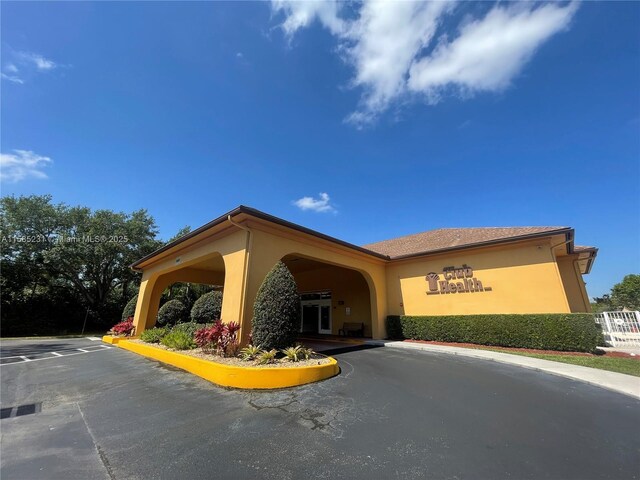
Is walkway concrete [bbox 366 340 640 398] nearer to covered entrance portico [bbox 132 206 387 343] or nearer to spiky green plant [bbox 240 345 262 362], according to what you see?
covered entrance portico [bbox 132 206 387 343]

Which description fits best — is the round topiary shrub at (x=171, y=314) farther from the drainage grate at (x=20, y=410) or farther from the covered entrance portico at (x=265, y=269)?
the drainage grate at (x=20, y=410)

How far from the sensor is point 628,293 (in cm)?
4250

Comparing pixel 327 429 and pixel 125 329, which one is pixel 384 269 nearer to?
pixel 327 429

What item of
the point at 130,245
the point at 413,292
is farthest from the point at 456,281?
the point at 130,245

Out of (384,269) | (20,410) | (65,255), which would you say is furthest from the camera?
(65,255)

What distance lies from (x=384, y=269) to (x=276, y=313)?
951cm

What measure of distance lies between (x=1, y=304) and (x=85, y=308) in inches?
219

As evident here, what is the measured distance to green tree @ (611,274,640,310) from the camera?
136 ft

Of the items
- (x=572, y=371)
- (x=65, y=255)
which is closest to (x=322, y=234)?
(x=572, y=371)

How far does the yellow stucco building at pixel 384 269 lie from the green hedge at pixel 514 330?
1.96 feet

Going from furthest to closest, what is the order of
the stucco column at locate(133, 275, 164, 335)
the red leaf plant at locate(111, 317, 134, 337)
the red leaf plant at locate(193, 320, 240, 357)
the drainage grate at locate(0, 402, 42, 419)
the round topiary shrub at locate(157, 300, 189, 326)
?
the stucco column at locate(133, 275, 164, 335) → the red leaf plant at locate(111, 317, 134, 337) → the round topiary shrub at locate(157, 300, 189, 326) → the red leaf plant at locate(193, 320, 240, 357) → the drainage grate at locate(0, 402, 42, 419)

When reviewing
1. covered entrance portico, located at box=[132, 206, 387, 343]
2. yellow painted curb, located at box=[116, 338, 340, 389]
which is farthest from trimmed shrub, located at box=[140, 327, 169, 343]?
yellow painted curb, located at box=[116, 338, 340, 389]

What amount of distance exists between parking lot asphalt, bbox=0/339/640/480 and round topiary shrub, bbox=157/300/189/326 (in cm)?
881

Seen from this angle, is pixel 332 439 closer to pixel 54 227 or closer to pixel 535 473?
pixel 535 473
